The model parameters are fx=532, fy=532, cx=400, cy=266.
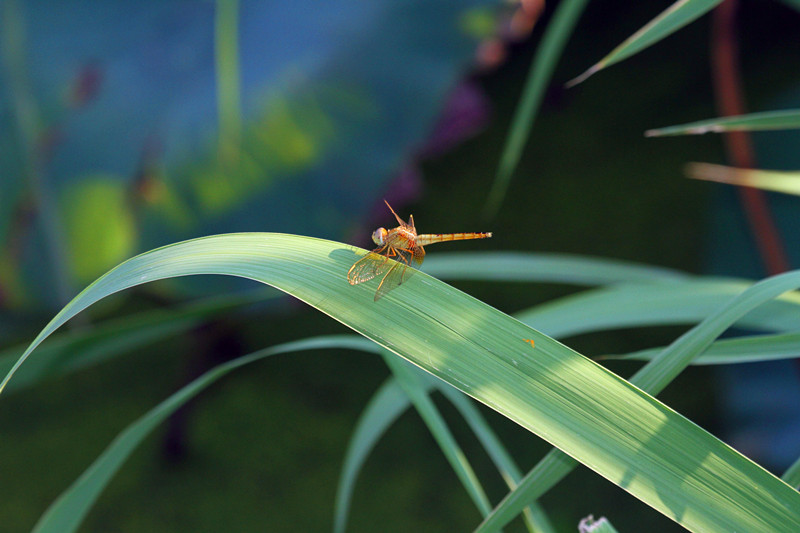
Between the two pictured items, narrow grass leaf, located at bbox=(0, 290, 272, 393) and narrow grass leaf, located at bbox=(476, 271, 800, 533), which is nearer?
narrow grass leaf, located at bbox=(476, 271, 800, 533)

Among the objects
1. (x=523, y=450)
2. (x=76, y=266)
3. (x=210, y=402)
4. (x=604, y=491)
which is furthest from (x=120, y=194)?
(x=604, y=491)

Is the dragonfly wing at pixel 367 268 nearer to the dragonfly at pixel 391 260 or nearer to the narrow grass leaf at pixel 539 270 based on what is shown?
the dragonfly at pixel 391 260

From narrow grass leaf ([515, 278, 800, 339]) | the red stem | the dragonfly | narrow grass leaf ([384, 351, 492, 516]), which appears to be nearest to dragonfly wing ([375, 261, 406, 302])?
the dragonfly

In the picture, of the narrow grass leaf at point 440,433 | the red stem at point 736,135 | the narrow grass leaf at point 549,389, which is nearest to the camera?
the narrow grass leaf at point 549,389

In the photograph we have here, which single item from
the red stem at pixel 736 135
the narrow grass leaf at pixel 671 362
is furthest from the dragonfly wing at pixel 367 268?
the red stem at pixel 736 135

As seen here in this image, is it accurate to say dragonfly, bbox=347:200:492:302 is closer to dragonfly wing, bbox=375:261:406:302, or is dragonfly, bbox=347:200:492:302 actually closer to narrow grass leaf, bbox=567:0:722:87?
dragonfly wing, bbox=375:261:406:302

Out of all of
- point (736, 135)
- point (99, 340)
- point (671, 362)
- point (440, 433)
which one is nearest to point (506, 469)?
point (440, 433)
